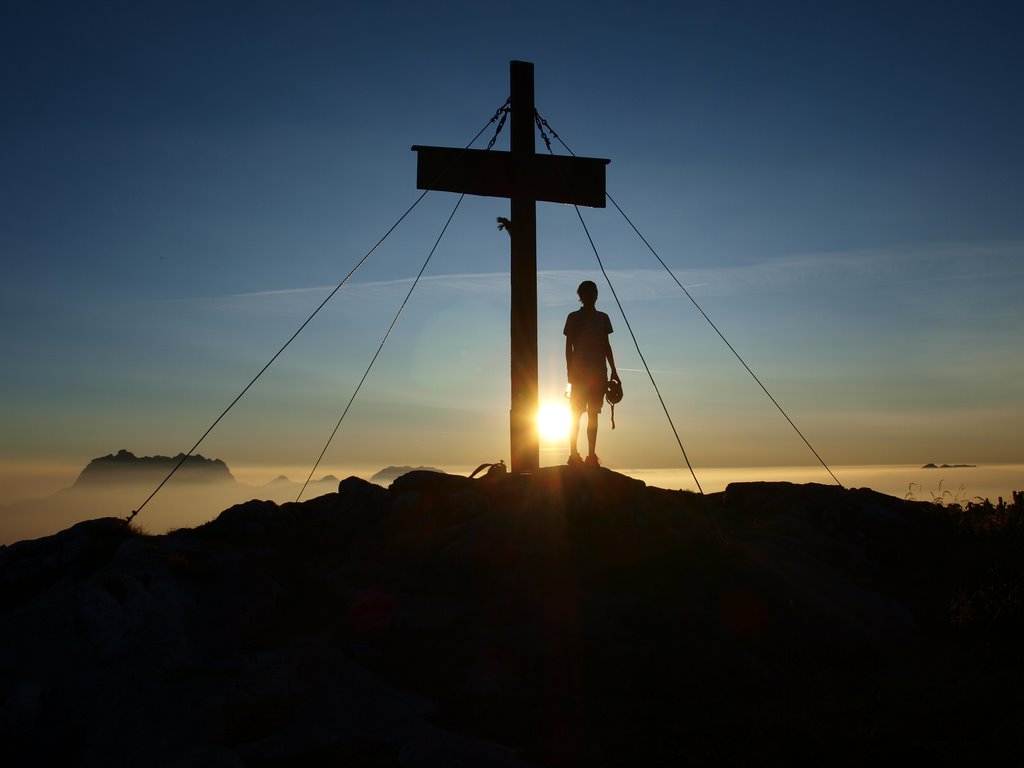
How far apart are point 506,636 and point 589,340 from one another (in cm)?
506

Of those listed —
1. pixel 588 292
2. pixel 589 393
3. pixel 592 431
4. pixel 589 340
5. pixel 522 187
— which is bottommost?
pixel 592 431

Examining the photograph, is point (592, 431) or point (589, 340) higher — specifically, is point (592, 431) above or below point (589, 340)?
below

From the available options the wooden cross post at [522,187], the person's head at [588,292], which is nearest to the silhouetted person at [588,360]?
the person's head at [588,292]

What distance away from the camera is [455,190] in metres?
12.8

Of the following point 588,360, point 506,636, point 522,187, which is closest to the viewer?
point 506,636

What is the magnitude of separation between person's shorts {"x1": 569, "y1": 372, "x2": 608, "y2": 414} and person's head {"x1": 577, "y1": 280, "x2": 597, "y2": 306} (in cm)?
112

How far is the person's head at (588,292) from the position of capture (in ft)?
38.0

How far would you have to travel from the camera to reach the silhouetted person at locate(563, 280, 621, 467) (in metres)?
11.4

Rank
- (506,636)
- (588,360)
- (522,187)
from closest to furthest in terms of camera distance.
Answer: (506,636) → (588,360) → (522,187)

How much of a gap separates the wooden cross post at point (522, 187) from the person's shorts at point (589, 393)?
0.89 m

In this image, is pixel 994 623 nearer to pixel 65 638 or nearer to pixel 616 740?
pixel 616 740

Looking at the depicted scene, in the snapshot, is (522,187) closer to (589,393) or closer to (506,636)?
(589,393)

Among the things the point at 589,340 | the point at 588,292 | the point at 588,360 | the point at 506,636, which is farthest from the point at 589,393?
the point at 506,636

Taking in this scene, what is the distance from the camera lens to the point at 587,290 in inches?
456
